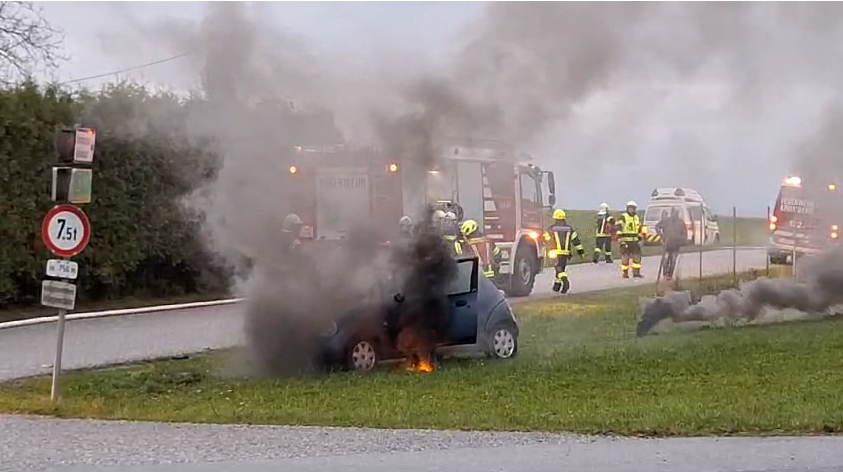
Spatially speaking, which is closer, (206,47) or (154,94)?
(206,47)

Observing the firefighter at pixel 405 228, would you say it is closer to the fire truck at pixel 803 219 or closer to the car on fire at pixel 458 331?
the car on fire at pixel 458 331

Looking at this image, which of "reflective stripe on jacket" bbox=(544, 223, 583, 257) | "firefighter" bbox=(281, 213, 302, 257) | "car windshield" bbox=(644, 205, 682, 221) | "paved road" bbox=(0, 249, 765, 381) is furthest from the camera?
"car windshield" bbox=(644, 205, 682, 221)

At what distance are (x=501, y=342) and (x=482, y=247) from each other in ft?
24.0

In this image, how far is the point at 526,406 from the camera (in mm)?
11367

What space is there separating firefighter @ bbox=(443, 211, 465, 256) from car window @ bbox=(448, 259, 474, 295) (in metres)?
0.83

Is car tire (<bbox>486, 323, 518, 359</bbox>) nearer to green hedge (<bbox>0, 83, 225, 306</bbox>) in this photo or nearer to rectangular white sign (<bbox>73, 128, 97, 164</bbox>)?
green hedge (<bbox>0, 83, 225, 306</bbox>)

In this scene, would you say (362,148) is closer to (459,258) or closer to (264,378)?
(459,258)

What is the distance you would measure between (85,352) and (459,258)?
19.3 feet

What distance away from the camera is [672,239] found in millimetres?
25703

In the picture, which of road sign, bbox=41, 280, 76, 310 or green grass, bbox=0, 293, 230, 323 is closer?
road sign, bbox=41, 280, 76, 310

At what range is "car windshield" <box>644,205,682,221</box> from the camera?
2641 cm

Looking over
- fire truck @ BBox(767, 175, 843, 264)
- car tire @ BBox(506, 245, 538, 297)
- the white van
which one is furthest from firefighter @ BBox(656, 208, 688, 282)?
car tire @ BBox(506, 245, 538, 297)

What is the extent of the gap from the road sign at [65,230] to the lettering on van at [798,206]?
15065mm

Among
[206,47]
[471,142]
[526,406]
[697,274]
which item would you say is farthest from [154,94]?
[697,274]
